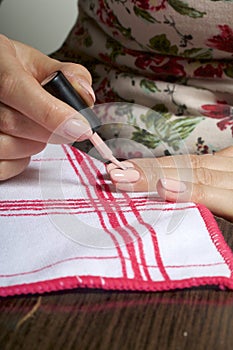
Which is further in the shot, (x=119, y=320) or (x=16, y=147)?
(x=16, y=147)

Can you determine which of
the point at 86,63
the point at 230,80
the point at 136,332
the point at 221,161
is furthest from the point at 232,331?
the point at 86,63

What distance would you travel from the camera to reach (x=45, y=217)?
0.50m

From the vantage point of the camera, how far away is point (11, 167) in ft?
1.85

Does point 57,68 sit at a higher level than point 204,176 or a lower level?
higher

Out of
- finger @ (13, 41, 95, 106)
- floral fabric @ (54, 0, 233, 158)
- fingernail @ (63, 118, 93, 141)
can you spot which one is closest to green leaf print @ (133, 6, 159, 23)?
floral fabric @ (54, 0, 233, 158)

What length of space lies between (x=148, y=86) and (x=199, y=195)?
29 centimetres

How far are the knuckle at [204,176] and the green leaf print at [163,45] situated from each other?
219 millimetres

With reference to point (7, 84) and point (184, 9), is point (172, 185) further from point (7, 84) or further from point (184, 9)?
point (184, 9)

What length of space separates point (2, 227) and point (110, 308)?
137 millimetres

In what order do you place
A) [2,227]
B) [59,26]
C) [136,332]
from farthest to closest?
[59,26]
[2,227]
[136,332]

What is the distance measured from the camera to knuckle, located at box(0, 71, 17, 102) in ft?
1.65

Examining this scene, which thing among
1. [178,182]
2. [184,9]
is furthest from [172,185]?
[184,9]

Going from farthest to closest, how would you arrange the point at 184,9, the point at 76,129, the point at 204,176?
the point at 184,9
the point at 204,176
the point at 76,129

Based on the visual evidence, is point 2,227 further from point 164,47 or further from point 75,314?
point 164,47
